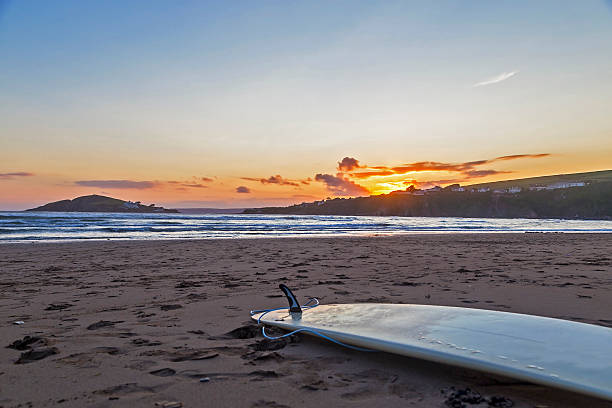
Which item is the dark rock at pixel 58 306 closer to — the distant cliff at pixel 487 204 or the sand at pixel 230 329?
the sand at pixel 230 329

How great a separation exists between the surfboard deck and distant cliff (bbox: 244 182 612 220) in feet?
194

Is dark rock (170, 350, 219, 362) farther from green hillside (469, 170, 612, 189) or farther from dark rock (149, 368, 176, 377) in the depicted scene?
green hillside (469, 170, 612, 189)

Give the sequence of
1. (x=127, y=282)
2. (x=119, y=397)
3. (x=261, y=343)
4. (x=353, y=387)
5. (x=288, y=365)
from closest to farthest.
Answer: (x=119, y=397), (x=353, y=387), (x=288, y=365), (x=261, y=343), (x=127, y=282)

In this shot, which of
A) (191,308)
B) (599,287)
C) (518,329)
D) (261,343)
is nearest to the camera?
(518,329)

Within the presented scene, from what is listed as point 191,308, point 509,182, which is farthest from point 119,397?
point 509,182

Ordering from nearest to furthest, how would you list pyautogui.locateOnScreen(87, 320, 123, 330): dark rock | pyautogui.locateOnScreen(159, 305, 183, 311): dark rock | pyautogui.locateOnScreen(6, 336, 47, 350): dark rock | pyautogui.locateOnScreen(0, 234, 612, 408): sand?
pyautogui.locateOnScreen(0, 234, 612, 408): sand, pyautogui.locateOnScreen(6, 336, 47, 350): dark rock, pyautogui.locateOnScreen(87, 320, 123, 330): dark rock, pyautogui.locateOnScreen(159, 305, 183, 311): dark rock

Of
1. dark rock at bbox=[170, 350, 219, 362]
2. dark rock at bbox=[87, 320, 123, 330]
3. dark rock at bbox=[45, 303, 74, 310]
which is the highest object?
dark rock at bbox=[45, 303, 74, 310]

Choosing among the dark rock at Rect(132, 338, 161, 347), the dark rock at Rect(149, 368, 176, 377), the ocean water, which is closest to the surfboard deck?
the dark rock at Rect(132, 338, 161, 347)

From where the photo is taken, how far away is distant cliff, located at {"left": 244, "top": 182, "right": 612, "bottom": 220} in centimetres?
5506

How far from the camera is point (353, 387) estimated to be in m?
2.00

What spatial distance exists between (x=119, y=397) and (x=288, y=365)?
0.89 m

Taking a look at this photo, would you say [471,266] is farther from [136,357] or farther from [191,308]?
[136,357]

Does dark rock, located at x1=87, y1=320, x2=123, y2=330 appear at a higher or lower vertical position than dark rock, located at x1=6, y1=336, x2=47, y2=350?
lower

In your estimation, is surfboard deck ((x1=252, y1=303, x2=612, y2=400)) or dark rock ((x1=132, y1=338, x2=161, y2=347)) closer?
surfboard deck ((x1=252, y1=303, x2=612, y2=400))
